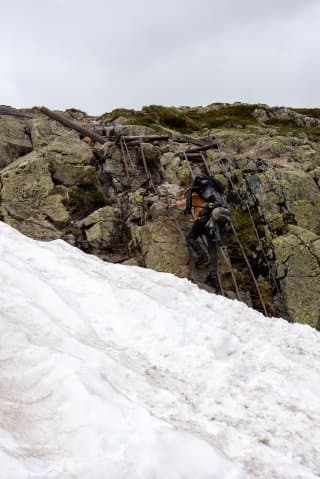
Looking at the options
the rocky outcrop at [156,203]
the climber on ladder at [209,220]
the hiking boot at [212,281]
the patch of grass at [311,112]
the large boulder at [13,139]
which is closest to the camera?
the hiking boot at [212,281]

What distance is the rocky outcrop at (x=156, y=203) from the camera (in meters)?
15.1

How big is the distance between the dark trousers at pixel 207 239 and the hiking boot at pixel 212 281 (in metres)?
0.11

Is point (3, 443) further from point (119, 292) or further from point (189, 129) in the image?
point (189, 129)

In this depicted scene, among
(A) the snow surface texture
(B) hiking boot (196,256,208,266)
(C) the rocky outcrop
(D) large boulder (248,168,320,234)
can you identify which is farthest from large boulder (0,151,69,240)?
(D) large boulder (248,168,320,234)

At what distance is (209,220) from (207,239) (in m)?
0.62

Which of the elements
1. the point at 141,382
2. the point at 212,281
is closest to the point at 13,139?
the point at 212,281

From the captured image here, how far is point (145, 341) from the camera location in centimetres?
814

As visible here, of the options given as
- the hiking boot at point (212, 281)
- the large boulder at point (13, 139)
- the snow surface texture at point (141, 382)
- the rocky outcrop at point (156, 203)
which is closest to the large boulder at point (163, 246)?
the rocky outcrop at point (156, 203)

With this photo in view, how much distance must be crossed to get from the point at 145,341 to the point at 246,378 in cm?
189

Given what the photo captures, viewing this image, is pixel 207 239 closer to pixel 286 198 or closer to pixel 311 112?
pixel 286 198

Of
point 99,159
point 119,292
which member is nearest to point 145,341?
point 119,292

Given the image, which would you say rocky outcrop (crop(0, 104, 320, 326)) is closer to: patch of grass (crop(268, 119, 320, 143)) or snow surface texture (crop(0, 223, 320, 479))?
snow surface texture (crop(0, 223, 320, 479))

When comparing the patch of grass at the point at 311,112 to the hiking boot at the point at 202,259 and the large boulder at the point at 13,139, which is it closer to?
the large boulder at the point at 13,139

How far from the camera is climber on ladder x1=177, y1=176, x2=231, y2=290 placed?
14.4m
